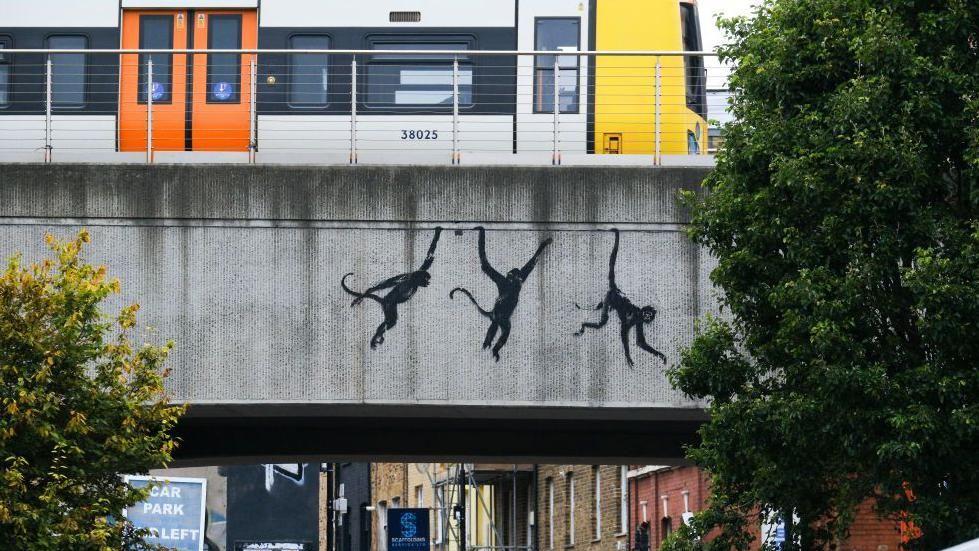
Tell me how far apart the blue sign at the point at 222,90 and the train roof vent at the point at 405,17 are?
246 centimetres

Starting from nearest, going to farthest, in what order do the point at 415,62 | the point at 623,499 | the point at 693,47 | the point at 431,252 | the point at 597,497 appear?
the point at 431,252 → the point at 415,62 → the point at 693,47 → the point at 623,499 → the point at 597,497

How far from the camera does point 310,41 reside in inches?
917

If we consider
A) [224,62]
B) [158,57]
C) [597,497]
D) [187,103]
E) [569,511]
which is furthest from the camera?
[569,511]

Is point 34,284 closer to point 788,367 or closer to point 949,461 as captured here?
point 788,367

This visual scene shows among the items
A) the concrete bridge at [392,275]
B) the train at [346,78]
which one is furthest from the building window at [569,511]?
the concrete bridge at [392,275]

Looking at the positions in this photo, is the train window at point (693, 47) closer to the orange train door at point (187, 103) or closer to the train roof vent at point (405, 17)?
the train roof vent at point (405, 17)

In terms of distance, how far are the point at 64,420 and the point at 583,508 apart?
95.7ft

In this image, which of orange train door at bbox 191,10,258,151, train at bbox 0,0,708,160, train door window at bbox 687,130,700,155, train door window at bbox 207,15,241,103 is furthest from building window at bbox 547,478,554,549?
orange train door at bbox 191,10,258,151

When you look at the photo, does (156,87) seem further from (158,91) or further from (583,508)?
(583,508)

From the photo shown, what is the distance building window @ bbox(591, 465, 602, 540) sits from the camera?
40969 millimetres

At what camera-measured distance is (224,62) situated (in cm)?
2288

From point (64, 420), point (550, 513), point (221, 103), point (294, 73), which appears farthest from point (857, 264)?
point (550, 513)

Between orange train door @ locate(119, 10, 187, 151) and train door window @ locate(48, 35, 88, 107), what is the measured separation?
0.58 metres

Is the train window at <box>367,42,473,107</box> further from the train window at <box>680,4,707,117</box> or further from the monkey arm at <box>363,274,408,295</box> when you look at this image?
the monkey arm at <box>363,274,408,295</box>
